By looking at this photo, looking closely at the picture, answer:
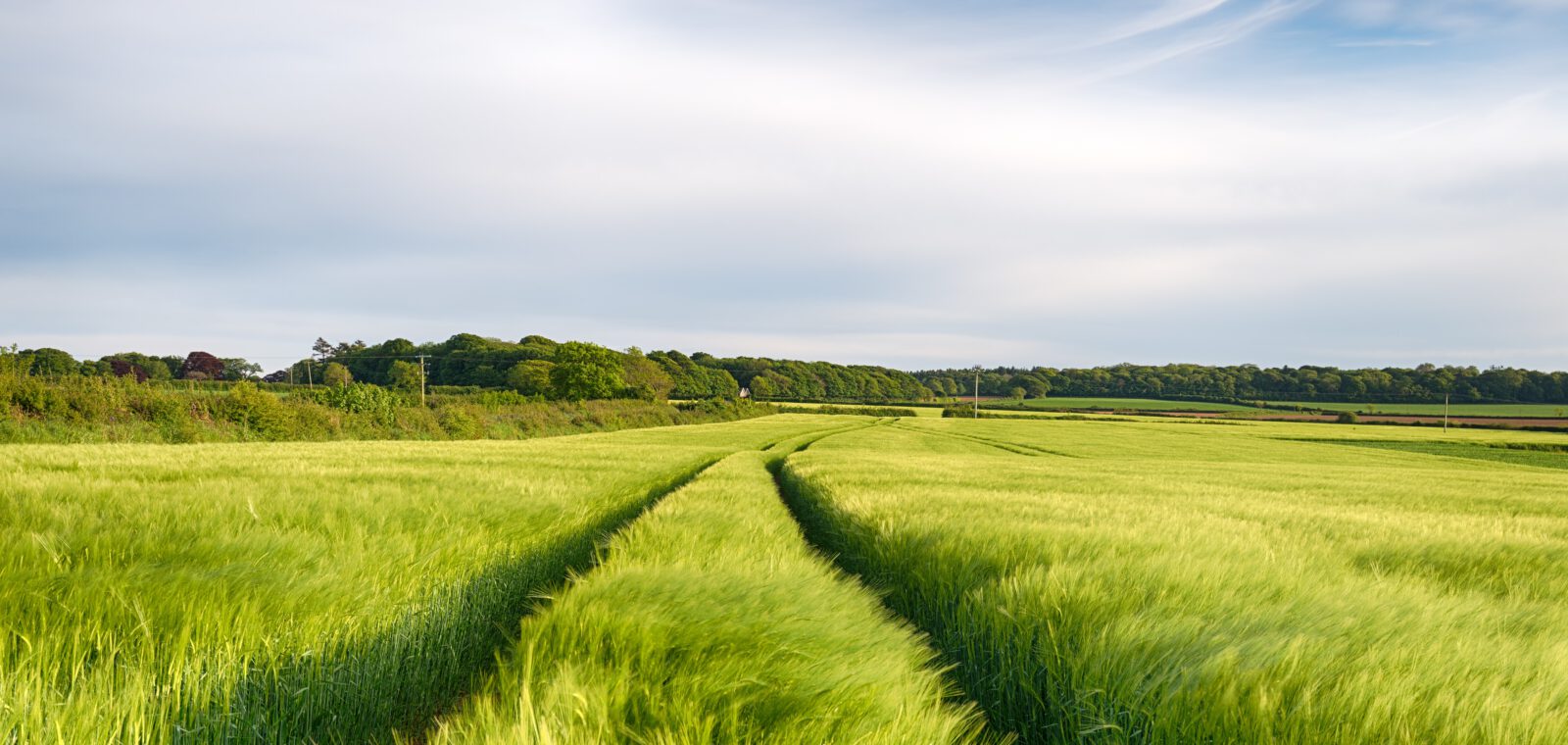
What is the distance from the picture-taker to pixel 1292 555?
5402mm

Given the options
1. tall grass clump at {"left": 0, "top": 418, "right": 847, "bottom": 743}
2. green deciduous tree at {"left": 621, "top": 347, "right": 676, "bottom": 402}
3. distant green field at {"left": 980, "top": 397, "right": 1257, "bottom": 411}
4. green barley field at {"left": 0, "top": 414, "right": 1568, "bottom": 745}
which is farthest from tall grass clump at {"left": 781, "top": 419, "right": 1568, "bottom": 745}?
distant green field at {"left": 980, "top": 397, "right": 1257, "bottom": 411}

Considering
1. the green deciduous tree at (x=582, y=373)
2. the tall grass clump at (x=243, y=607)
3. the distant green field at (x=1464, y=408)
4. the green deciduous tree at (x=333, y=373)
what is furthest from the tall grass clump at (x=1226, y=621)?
the green deciduous tree at (x=333, y=373)

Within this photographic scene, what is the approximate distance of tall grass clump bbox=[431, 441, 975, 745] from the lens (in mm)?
1886

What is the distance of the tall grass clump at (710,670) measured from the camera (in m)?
1.89

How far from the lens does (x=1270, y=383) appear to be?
135 metres

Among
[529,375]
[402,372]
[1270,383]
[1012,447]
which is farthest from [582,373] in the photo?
[1270,383]

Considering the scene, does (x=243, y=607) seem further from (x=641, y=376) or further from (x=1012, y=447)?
(x=641, y=376)

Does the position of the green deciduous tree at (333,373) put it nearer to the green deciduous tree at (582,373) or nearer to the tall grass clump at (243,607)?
the green deciduous tree at (582,373)

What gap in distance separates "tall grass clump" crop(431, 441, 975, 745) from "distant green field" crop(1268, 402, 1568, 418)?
128 m

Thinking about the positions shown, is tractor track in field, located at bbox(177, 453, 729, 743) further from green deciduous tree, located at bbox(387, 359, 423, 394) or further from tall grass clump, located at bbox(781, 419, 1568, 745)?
green deciduous tree, located at bbox(387, 359, 423, 394)

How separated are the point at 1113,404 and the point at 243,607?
132793mm

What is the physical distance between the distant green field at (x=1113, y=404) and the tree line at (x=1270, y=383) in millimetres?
6842

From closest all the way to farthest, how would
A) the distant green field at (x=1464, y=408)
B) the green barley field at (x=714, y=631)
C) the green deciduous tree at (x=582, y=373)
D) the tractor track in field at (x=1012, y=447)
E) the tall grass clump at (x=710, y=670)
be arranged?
the tall grass clump at (x=710, y=670), the green barley field at (x=714, y=631), the tractor track in field at (x=1012, y=447), the green deciduous tree at (x=582, y=373), the distant green field at (x=1464, y=408)

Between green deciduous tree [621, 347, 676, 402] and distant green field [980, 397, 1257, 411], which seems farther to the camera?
distant green field [980, 397, 1257, 411]
